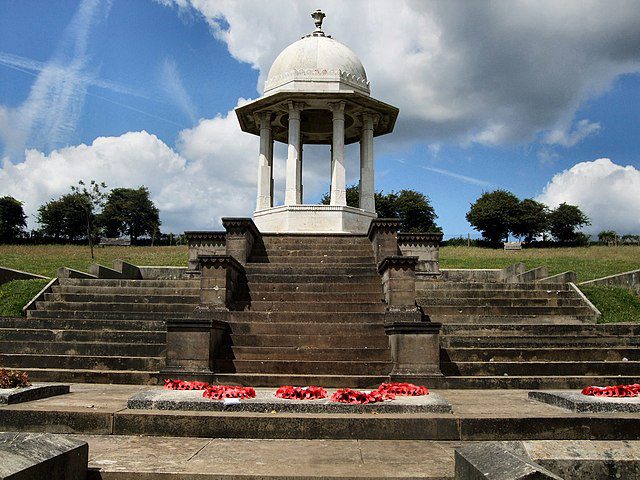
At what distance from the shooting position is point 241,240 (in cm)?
1401

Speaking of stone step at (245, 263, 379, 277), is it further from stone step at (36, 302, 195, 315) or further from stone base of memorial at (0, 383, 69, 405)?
stone base of memorial at (0, 383, 69, 405)

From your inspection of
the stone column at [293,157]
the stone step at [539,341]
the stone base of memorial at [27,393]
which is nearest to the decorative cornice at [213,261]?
the stone base of memorial at [27,393]

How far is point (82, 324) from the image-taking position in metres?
11.8

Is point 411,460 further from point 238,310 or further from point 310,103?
point 310,103

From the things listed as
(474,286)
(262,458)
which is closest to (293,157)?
(474,286)

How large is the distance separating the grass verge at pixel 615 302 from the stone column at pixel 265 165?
1020 centimetres

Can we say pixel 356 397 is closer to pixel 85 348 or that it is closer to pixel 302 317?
pixel 302 317

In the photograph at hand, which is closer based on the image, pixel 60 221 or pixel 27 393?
pixel 27 393

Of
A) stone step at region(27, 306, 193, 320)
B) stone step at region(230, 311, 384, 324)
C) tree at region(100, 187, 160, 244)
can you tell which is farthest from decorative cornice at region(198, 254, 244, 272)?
tree at region(100, 187, 160, 244)

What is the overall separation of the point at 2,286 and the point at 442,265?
16.2 m

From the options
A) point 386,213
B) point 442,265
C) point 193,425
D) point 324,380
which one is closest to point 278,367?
point 324,380

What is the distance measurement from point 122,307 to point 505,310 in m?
8.39

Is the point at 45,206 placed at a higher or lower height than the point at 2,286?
higher

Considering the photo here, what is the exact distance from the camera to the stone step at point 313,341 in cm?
1024
